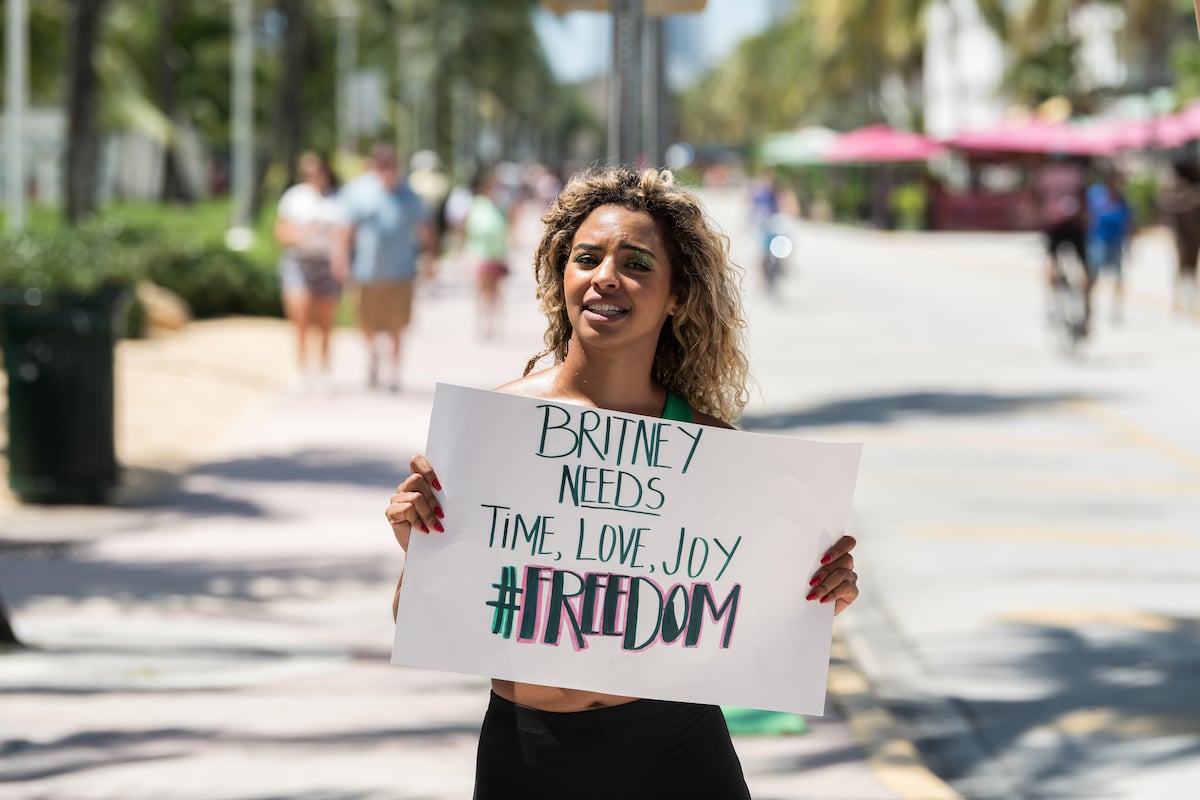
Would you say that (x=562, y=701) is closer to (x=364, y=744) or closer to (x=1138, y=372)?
(x=364, y=744)

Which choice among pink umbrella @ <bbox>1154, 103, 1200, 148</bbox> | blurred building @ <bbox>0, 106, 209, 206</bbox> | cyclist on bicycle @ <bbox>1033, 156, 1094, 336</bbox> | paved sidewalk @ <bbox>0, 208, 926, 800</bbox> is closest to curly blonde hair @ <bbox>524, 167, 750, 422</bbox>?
paved sidewalk @ <bbox>0, 208, 926, 800</bbox>

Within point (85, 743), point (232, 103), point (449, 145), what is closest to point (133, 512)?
point (85, 743)

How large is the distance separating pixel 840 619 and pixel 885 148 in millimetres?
48138

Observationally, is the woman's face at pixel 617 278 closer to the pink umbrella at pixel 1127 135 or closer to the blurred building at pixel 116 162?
the pink umbrella at pixel 1127 135

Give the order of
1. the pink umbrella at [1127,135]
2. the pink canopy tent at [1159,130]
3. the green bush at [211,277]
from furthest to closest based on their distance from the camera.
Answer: the pink umbrella at [1127,135] → the pink canopy tent at [1159,130] → the green bush at [211,277]

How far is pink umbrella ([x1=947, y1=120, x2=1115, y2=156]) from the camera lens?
4641cm

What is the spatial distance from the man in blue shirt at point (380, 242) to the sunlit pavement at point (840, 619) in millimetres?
782

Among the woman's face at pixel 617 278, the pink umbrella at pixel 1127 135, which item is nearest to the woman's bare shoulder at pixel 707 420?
the woman's face at pixel 617 278

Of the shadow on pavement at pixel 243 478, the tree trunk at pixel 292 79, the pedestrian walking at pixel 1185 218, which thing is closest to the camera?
the shadow on pavement at pixel 243 478

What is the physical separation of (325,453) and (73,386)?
2.48 metres

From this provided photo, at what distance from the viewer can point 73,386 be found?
10305 mm

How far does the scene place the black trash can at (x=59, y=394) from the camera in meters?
10.2

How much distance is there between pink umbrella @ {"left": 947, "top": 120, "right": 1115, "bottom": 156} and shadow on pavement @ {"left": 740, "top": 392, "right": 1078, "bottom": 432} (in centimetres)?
3157

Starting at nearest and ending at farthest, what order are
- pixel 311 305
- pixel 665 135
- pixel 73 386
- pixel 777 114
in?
pixel 665 135
pixel 73 386
pixel 311 305
pixel 777 114
